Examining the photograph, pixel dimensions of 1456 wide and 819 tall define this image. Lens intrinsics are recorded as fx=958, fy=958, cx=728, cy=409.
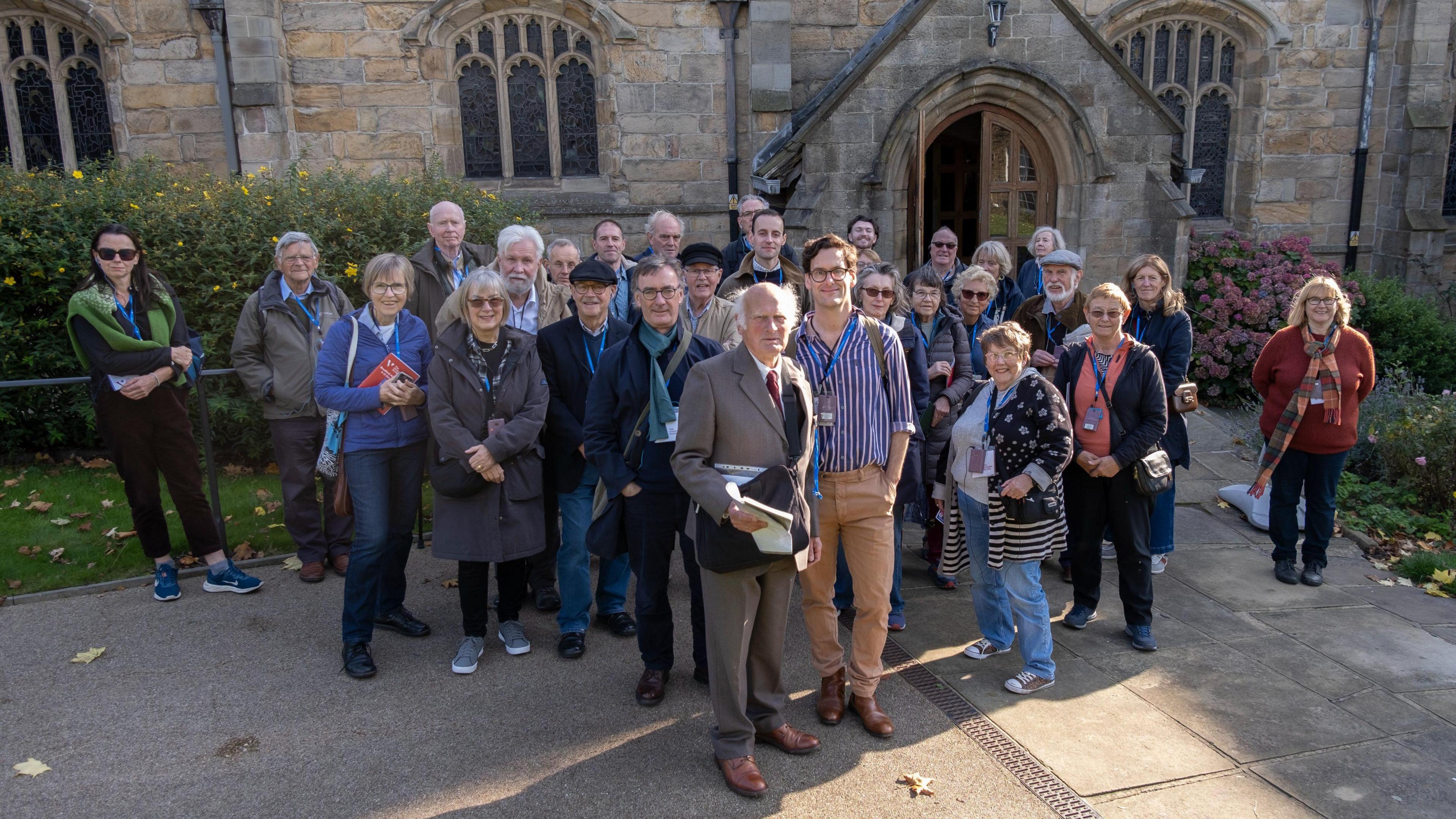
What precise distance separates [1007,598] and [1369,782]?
172cm

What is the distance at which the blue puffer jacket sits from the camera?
16.1 ft

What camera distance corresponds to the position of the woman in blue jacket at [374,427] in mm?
4902

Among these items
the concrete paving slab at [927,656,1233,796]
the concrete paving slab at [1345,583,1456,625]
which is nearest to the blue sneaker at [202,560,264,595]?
the concrete paving slab at [927,656,1233,796]

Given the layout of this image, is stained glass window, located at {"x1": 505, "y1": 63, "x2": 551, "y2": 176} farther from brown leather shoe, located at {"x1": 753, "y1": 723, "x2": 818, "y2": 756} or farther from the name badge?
brown leather shoe, located at {"x1": 753, "y1": 723, "x2": 818, "y2": 756}

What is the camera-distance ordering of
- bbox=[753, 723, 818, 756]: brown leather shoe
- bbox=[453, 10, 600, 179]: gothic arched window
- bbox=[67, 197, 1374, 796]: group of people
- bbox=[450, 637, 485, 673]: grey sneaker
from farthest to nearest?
bbox=[453, 10, 600, 179]: gothic arched window, bbox=[450, 637, 485, 673]: grey sneaker, bbox=[753, 723, 818, 756]: brown leather shoe, bbox=[67, 197, 1374, 796]: group of people

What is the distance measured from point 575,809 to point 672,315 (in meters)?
2.17

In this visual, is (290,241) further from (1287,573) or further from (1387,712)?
(1287,573)

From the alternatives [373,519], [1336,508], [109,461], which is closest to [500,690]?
[373,519]

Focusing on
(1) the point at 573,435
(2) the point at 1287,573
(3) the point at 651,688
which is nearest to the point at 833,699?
(3) the point at 651,688

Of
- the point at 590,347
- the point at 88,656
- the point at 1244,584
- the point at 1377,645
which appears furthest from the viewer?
the point at 1244,584

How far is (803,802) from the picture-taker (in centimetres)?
381

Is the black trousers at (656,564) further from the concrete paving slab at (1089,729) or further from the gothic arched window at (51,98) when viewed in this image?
the gothic arched window at (51,98)

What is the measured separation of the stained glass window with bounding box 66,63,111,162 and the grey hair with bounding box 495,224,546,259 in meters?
8.91

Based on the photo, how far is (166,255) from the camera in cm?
772
